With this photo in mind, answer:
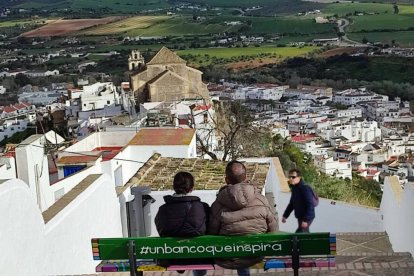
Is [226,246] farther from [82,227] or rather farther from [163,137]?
[163,137]

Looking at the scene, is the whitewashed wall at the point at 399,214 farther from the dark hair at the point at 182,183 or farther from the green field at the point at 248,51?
the green field at the point at 248,51

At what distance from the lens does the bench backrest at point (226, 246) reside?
482 cm

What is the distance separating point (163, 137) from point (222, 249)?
969 centimetres

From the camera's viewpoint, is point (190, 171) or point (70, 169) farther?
point (70, 169)

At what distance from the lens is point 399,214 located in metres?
8.33

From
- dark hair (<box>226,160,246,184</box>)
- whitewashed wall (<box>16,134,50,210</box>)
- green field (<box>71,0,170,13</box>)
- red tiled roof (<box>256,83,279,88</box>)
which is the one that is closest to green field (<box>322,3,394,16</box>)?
green field (<box>71,0,170,13</box>)

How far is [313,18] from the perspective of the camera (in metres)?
142

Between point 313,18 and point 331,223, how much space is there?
135523 mm

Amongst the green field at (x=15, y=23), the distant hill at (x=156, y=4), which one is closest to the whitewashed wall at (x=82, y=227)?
the green field at (x=15, y=23)

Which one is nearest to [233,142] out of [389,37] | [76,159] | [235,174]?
[76,159]

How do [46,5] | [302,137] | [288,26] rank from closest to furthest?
[302,137] → [288,26] → [46,5]

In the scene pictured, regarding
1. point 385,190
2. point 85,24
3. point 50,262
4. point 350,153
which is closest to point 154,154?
point 385,190

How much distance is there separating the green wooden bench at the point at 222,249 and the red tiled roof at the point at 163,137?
8.91 metres

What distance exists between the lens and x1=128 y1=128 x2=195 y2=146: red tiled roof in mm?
13992
